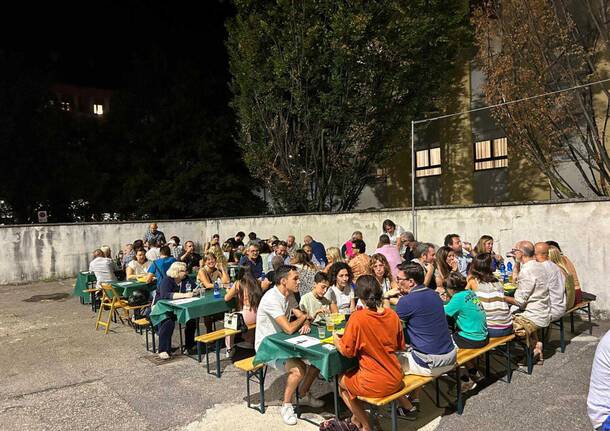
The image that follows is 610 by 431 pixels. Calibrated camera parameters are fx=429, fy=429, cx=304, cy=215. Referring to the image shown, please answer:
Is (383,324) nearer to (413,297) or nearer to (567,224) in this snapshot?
(413,297)

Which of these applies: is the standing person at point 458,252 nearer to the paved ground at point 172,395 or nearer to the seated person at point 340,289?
the paved ground at point 172,395

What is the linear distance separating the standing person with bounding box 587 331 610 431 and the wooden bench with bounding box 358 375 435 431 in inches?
69.6

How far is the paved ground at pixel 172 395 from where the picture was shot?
15.2 feet

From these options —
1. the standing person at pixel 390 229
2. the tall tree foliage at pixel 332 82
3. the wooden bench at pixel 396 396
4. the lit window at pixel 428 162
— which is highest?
the tall tree foliage at pixel 332 82

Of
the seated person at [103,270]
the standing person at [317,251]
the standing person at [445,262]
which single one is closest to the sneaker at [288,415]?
the standing person at [445,262]

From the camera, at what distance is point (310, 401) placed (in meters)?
5.18

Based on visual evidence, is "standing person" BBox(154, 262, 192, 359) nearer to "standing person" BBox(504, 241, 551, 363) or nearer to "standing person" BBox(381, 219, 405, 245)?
"standing person" BBox(504, 241, 551, 363)

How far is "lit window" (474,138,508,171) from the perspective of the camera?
1727cm

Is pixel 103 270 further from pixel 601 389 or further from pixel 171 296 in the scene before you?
pixel 601 389

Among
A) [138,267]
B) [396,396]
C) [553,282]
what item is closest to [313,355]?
[396,396]

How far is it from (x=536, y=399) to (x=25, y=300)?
13.5 metres

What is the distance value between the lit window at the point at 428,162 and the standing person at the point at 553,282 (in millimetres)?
13828

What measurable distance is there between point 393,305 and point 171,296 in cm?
363

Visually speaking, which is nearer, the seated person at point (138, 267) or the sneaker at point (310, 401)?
the sneaker at point (310, 401)
